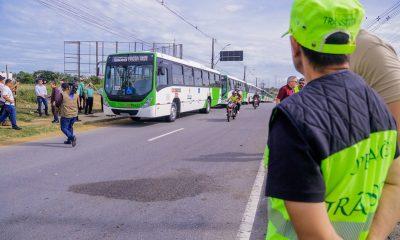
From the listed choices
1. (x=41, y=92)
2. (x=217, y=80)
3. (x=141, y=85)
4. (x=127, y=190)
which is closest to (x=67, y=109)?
(x=127, y=190)

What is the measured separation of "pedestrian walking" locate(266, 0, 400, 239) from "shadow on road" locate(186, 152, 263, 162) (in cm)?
718

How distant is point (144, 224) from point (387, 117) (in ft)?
12.0

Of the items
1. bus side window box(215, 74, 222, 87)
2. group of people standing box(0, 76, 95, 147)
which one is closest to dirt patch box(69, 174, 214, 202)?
group of people standing box(0, 76, 95, 147)

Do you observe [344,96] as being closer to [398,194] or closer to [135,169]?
[398,194]

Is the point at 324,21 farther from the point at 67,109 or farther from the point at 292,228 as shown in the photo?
the point at 67,109

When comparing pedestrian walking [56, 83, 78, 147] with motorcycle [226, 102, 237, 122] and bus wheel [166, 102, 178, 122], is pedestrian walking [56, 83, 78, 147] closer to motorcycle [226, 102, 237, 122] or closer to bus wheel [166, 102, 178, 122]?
bus wheel [166, 102, 178, 122]

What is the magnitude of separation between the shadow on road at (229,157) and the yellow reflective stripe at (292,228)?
7.19m

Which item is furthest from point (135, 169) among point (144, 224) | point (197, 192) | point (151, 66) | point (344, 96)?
point (151, 66)

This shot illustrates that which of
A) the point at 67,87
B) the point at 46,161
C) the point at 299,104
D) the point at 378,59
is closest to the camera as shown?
the point at 299,104

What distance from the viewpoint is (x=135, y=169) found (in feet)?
24.9

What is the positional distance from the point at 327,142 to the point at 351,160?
4.9 inches

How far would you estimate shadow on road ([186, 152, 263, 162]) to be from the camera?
8.66m

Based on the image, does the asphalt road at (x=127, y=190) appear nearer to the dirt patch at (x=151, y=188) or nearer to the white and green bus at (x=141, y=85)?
the dirt patch at (x=151, y=188)

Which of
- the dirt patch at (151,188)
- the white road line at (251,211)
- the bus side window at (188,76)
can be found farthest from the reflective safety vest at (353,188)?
the bus side window at (188,76)
